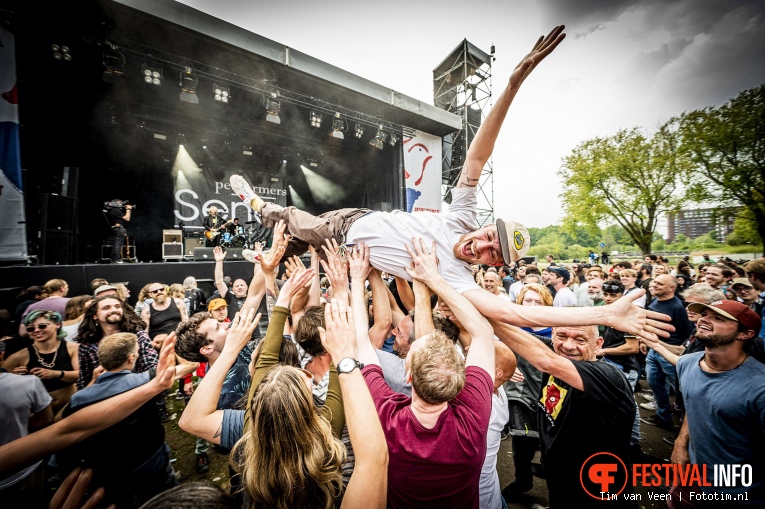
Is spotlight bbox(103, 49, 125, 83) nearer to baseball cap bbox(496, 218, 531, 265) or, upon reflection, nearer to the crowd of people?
the crowd of people

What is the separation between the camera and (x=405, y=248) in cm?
225

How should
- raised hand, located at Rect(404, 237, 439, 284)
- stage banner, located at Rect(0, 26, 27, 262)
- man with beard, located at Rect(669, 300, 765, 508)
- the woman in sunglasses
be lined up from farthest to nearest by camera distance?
stage banner, located at Rect(0, 26, 27, 262), the woman in sunglasses, raised hand, located at Rect(404, 237, 439, 284), man with beard, located at Rect(669, 300, 765, 508)

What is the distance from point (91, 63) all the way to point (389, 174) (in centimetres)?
932

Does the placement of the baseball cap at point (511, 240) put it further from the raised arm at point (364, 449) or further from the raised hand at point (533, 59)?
the raised arm at point (364, 449)

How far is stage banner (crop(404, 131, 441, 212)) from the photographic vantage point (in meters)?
12.3

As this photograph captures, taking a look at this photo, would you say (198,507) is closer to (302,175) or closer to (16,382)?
(16,382)

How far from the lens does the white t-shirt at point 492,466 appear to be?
1766mm

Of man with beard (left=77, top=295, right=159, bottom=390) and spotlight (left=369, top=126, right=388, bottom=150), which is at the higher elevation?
spotlight (left=369, top=126, right=388, bottom=150)

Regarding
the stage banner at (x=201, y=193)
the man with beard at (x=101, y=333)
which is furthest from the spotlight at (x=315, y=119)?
the man with beard at (x=101, y=333)

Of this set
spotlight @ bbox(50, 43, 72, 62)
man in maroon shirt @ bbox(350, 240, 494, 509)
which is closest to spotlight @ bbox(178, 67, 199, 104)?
spotlight @ bbox(50, 43, 72, 62)

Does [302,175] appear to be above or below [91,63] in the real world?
below

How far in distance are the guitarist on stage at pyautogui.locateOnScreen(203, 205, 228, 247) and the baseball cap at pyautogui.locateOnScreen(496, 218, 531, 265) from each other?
32.7 ft

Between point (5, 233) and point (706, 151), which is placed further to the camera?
point (706, 151)

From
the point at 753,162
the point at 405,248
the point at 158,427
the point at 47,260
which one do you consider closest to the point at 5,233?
the point at 47,260
